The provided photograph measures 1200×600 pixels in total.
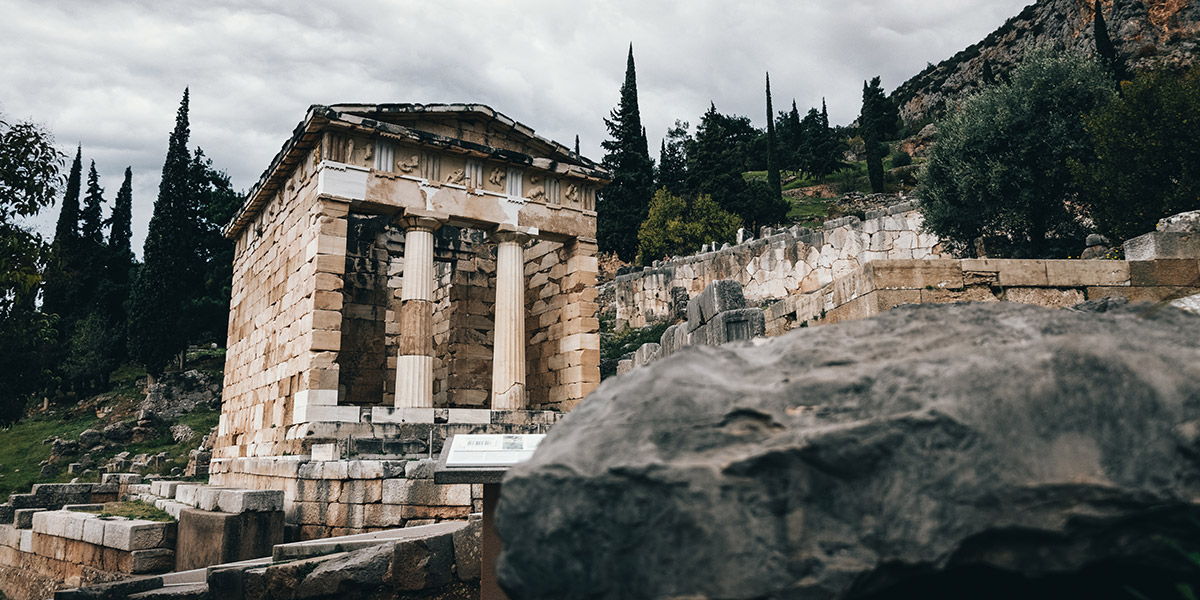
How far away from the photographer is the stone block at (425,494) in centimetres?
880

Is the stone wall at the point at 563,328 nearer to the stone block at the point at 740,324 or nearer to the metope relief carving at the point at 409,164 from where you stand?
the metope relief carving at the point at 409,164

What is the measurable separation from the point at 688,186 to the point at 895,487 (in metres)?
41.0

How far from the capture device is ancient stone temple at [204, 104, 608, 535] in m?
12.7

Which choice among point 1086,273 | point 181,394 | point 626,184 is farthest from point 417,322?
point 626,184

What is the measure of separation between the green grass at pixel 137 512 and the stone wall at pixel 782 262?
61.5 feet

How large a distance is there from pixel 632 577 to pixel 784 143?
6256cm

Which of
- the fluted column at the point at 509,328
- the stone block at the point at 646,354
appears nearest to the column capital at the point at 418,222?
the fluted column at the point at 509,328

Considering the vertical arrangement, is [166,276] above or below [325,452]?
above

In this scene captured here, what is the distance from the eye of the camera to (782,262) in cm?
2766

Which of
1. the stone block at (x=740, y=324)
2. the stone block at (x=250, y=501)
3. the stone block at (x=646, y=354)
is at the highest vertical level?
the stone block at (x=646, y=354)

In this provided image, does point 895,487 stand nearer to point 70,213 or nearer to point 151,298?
point 151,298

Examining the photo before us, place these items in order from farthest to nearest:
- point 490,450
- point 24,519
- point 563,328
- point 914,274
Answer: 1. point 563,328
2. point 24,519
3. point 914,274
4. point 490,450

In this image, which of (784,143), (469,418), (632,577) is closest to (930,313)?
(632,577)

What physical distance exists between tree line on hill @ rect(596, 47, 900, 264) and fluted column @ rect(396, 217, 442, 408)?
18.6m
